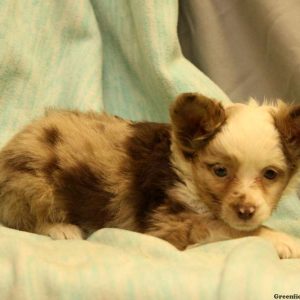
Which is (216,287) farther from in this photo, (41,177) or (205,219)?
(41,177)

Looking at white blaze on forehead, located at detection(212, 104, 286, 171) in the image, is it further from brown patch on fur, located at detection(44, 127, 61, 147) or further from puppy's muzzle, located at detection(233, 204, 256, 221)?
brown patch on fur, located at detection(44, 127, 61, 147)

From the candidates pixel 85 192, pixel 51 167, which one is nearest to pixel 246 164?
pixel 85 192

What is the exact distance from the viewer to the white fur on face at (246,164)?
1965 mm

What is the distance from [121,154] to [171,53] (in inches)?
35.5

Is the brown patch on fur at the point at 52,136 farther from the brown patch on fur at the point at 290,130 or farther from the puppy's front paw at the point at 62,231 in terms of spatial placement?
the brown patch on fur at the point at 290,130

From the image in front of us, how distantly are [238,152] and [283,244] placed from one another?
37 cm

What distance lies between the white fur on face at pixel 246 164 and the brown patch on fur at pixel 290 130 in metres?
0.03

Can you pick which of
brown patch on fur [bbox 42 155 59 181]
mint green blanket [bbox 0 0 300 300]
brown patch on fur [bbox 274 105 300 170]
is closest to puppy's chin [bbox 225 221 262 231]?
brown patch on fur [bbox 274 105 300 170]

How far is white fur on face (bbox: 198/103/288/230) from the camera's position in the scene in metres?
1.96

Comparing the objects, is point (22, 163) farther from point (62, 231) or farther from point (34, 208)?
point (62, 231)

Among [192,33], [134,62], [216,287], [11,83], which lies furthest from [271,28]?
[216,287]

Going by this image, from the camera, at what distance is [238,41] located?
10.5 feet

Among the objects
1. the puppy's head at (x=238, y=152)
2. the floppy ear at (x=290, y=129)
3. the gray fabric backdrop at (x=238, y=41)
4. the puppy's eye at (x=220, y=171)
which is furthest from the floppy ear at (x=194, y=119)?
the gray fabric backdrop at (x=238, y=41)

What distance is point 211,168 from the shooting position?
2059 mm
